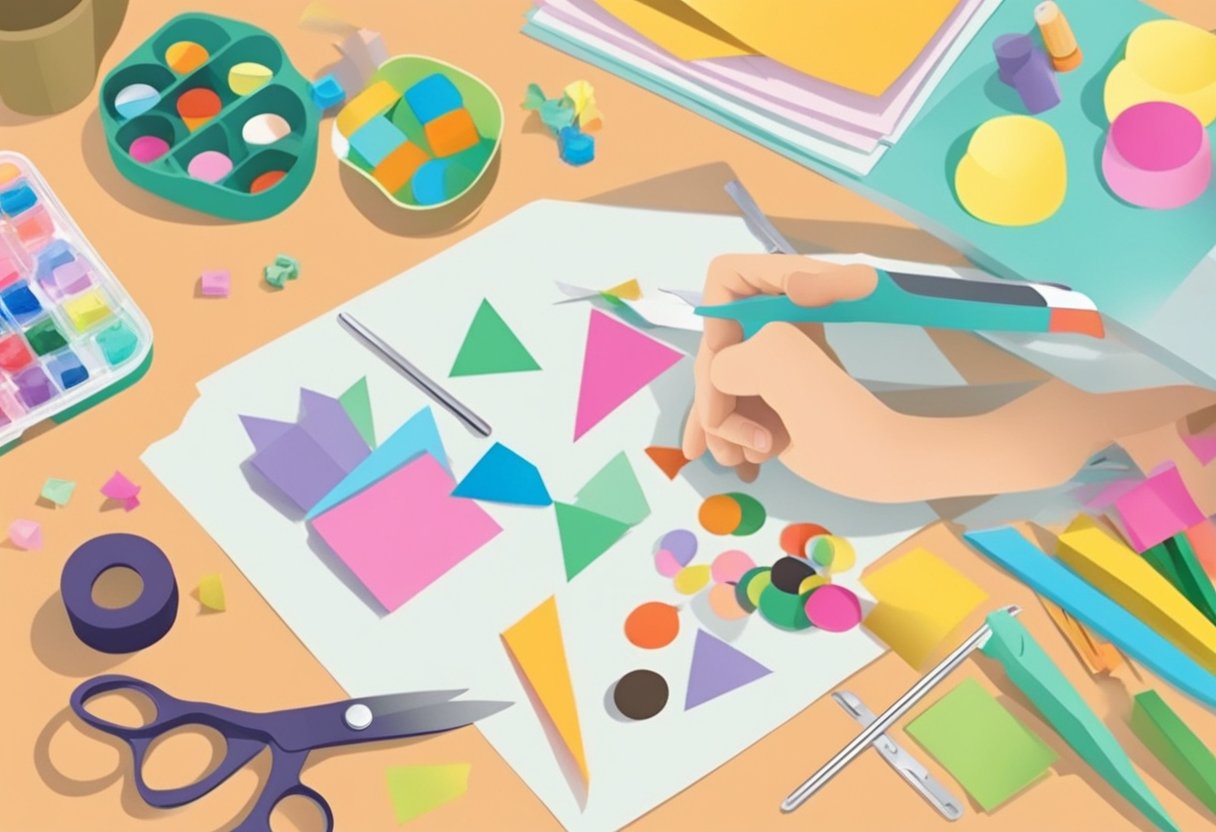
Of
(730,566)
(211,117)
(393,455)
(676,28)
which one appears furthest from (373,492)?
(676,28)

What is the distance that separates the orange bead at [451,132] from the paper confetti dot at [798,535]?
1.34 feet

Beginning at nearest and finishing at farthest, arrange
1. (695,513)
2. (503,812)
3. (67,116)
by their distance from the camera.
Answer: (503,812) → (695,513) → (67,116)

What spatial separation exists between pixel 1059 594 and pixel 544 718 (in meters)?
0.36

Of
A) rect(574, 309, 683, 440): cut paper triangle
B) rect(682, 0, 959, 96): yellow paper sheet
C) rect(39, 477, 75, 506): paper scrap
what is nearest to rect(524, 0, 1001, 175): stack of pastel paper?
rect(682, 0, 959, 96): yellow paper sheet

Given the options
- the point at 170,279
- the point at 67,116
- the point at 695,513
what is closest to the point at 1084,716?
the point at 695,513

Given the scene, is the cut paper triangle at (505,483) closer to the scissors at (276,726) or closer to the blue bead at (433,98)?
the scissors at (276,726)

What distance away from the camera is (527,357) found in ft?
3.94

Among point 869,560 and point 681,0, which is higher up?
point 681,0

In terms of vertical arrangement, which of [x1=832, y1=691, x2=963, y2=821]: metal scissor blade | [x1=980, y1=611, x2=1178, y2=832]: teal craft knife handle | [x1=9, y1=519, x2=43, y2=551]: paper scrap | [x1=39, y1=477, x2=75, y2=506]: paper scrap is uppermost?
[x1=980, y1=611, x2=1178, y2=832]: teal craft knife handle

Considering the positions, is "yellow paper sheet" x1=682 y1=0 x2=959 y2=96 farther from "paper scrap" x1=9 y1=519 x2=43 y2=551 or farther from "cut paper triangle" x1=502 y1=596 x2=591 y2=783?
"paper scrap" x1=9 y1=519 x2=43 y2=551

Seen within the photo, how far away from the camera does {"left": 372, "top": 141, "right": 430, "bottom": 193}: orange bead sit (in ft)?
4.15

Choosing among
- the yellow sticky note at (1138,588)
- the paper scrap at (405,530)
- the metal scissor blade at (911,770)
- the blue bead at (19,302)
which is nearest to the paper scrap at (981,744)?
the metal scissor blade at (911,770)

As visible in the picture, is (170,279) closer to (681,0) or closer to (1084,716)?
(681,0)

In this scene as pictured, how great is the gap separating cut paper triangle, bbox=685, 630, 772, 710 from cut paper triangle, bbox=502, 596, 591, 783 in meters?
0.08
